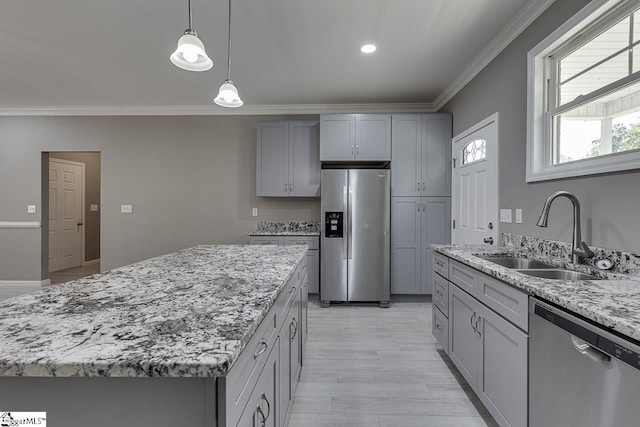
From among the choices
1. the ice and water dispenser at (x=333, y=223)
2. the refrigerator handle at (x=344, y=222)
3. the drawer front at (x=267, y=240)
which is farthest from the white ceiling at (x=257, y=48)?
the drawer front at (x=267, y=240)

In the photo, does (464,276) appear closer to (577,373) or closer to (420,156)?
(577,373)

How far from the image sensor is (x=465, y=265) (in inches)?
78.7

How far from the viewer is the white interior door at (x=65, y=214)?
228 inches

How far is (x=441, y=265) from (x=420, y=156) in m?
1.96

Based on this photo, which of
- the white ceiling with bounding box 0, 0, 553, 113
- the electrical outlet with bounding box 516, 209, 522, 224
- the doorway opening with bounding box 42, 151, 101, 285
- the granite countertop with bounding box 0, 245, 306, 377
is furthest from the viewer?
the doorway opening with bounding box 42, 151, 101, 285

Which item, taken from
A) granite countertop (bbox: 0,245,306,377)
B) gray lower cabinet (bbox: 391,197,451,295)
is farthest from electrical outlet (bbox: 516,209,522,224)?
granite countertop (bbox: 0,245,306,377)

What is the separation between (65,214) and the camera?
6.09 m

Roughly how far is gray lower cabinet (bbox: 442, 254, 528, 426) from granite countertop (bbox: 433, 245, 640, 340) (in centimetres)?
7

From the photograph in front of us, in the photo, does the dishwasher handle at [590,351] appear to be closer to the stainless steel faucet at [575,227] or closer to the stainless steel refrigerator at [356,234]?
the stainless steel faucet at [575,227]

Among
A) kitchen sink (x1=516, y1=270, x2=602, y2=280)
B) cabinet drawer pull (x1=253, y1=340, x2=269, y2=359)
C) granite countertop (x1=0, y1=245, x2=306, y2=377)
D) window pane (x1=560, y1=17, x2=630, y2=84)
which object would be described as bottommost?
cabinet drawer pull (x1=253, y1=340, x2=269, y2=359)

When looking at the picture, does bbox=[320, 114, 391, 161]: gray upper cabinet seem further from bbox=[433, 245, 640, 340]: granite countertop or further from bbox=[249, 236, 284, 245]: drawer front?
bbox=[433, 245, 640, 340]: granite countertop

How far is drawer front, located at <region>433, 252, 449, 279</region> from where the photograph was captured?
235 cm

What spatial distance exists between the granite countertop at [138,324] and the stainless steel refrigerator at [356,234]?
243 cm

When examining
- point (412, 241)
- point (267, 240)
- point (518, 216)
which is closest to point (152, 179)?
point (267, 240)
